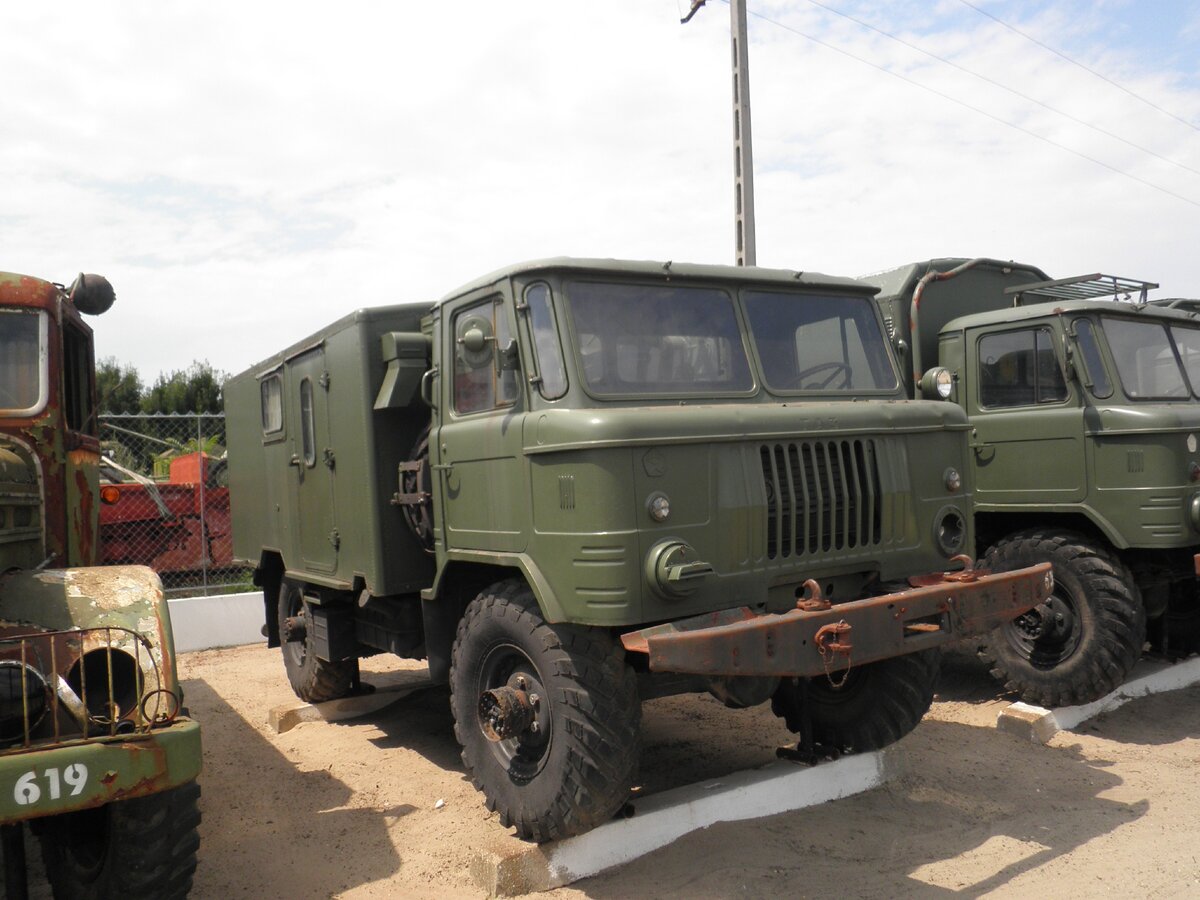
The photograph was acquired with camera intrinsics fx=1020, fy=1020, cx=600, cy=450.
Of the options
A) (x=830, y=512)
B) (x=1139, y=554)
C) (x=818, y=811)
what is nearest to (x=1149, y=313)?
(x=1139, y=554)

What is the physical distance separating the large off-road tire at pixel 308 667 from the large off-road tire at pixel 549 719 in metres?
2.53

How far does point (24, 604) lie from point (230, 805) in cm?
198

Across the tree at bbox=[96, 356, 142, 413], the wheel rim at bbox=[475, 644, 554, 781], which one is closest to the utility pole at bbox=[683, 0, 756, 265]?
the wheel rim at bbox=[475, 644, 554, 781]

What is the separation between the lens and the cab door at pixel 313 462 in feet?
20.0

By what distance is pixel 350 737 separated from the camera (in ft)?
21.7

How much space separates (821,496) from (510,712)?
161 cm

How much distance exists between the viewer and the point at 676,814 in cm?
445

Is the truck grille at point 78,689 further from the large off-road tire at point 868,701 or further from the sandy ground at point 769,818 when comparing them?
the large off-road tire at point 868,701

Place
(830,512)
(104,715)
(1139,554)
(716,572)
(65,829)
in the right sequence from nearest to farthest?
(104,715), (65,829), (716,572), (830,512), (1139,554)

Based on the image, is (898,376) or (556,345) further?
(898,376)

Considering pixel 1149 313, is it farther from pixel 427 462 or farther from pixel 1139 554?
pixel 427 462

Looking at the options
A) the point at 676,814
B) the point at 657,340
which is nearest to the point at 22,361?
the point at 657,340

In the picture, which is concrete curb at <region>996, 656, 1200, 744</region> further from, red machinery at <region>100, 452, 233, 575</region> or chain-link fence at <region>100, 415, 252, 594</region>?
red machinery at <region>100, 452, 233, 575</region>

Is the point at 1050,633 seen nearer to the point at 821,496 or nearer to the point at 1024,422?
the point at 1024,422
